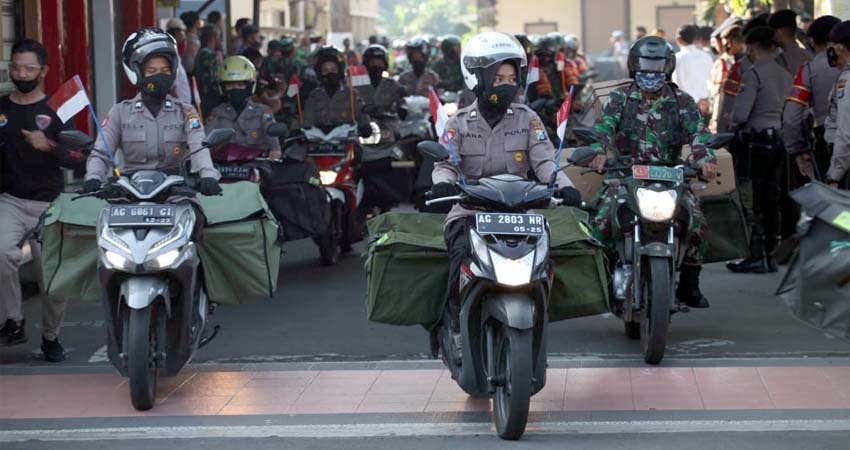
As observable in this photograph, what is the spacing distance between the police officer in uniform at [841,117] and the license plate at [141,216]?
4.10m

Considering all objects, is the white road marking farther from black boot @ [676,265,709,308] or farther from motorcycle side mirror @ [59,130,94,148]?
black boot @ [676,265,709,308]

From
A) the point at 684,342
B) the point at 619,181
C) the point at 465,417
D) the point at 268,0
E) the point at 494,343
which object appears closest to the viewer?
the point at 494,343

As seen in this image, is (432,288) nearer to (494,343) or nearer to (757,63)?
(494,343)

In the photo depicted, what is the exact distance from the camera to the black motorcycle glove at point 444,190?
6680mm

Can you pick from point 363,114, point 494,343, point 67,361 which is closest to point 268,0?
→ point 363,114

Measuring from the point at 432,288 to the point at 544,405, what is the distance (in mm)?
862

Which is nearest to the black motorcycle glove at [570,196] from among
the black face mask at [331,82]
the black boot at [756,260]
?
the black boot at [756,260]

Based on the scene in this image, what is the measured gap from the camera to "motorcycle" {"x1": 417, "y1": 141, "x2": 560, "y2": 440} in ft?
20.9

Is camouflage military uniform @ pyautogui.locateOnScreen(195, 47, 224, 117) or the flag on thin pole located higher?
camouflage military uniform @ pyautogui.locateOnScreen(195, 47, 224, 117)

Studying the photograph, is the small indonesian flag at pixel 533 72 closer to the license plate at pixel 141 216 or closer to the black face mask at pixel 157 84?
the black face mask at pixel 157 84

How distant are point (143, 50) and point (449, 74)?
11464 millimetres

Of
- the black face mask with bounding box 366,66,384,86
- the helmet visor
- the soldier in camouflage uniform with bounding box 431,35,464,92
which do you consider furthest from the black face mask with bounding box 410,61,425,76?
the helmet visor

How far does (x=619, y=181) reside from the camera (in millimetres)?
8609

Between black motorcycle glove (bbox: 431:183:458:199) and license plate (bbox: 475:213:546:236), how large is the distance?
25cm
